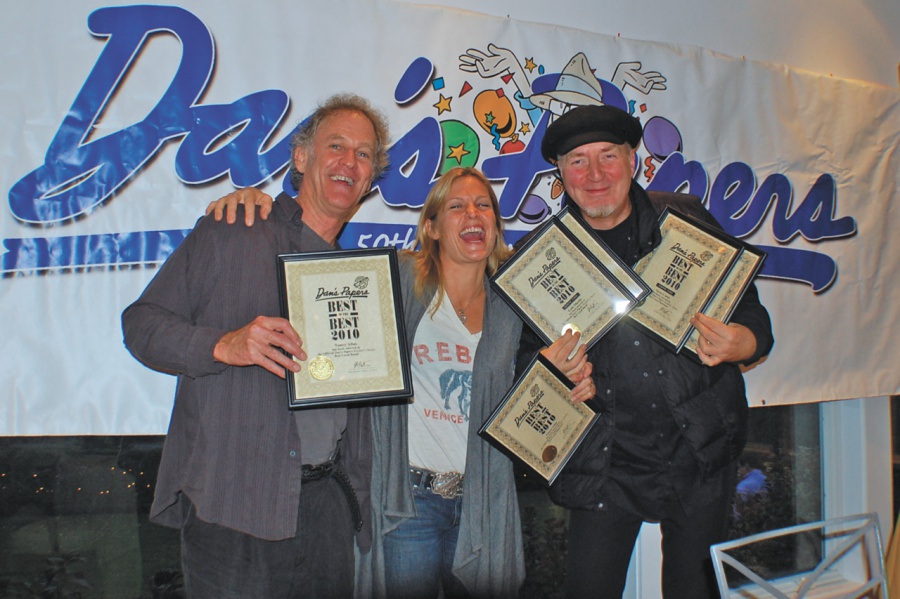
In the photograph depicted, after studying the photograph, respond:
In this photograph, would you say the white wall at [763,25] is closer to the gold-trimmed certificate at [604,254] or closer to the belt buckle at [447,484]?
the gold-trimmed certificate at [604,254]

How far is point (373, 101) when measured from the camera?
2.53 metres

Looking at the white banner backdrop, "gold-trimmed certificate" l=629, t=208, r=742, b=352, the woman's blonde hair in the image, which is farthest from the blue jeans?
the white banner backdrop

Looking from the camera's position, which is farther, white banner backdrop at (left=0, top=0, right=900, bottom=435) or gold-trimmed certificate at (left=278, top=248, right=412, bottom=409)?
white banner backdrop at (left=0, top=0, right=900, bottom=435)

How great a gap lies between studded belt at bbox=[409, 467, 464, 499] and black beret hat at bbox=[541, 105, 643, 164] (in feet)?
3.59

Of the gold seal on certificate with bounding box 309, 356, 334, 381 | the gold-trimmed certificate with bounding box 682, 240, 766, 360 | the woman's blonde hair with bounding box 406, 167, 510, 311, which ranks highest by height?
the woman's blonde hair with bounding box 406, 167, 510, 311

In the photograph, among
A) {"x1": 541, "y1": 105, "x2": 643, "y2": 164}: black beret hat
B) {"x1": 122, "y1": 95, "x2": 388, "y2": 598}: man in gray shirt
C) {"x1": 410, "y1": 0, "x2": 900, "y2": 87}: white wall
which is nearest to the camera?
{"x1": 122, "y1": 95, "x2": 388, "y2": 598}: man in gray shirt

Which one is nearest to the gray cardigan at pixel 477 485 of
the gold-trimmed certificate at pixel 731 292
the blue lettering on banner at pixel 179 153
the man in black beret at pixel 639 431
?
the man in black beret at pixel 639 431

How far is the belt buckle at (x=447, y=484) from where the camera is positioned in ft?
6.64

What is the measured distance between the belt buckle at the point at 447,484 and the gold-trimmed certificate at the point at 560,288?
509 millimetres

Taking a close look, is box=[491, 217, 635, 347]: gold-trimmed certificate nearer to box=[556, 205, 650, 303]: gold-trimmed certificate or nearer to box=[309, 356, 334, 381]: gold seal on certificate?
box=[556, 205, 650, 303]: gold-trimmed certificate

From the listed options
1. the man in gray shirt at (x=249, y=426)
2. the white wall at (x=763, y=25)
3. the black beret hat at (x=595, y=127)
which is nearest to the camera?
the man in gray shirt at (x=249, y=426)

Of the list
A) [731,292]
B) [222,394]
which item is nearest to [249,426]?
[222,394]

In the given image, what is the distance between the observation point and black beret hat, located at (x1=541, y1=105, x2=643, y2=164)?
208 cm

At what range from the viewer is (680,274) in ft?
6.69
